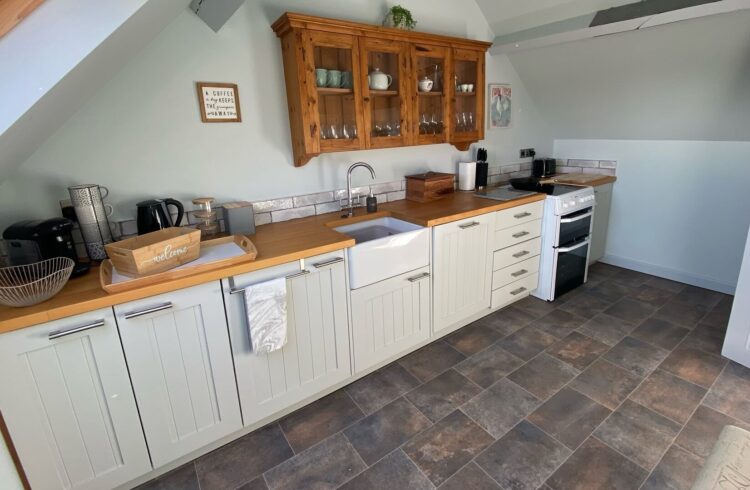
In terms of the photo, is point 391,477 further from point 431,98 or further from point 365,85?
point 431,98

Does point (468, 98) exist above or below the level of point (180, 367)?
above

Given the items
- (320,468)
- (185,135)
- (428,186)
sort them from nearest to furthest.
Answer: (320,468), (185,135), (428,186)

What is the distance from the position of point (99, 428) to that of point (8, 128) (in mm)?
1112

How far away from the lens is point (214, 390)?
→ 1.68 meters

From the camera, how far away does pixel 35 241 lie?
1.47m

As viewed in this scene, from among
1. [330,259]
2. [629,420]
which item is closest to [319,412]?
[330,259]

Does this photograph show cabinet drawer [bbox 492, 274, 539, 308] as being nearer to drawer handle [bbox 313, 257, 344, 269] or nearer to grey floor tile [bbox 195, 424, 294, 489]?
drawer handle [bbox 313, 257, 344, 269]

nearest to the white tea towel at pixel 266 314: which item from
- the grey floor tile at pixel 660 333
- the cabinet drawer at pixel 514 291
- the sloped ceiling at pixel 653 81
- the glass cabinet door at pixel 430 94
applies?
the glass cabinet door at pixel 430 94

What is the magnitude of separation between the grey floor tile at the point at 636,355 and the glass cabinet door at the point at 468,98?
180 centimetres

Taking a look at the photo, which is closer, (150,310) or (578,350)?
(150,310)

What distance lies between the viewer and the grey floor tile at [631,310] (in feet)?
9.23

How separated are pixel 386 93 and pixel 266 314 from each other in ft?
5.21

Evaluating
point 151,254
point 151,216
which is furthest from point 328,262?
point 151,216

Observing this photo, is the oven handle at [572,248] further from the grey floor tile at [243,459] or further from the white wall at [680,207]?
the grey floor tile at [243,459]
